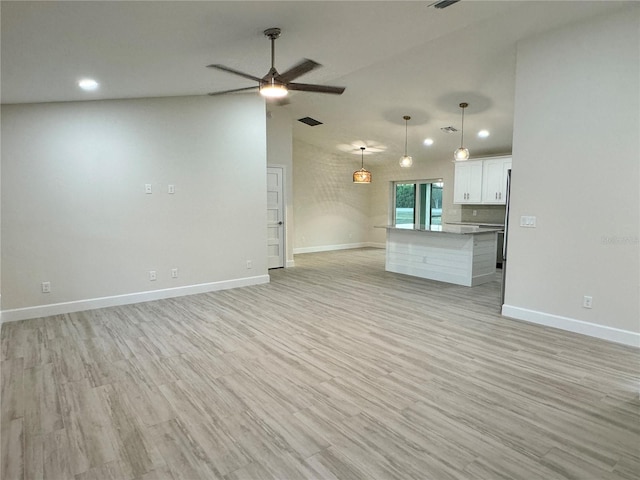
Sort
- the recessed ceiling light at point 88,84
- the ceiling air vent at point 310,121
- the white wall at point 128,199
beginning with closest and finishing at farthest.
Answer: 1. the recessed ceiling light at point 88,84
2. the white wall at point 128,199
3. the ceiling air vent at point 310,121

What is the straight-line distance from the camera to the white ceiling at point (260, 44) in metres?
2.43

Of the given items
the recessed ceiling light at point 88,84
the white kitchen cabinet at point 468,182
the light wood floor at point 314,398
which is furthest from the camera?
the white kitchen cabinet at point 468,182

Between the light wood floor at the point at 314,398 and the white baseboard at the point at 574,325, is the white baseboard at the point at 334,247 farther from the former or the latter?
the white baseboard at the point at 574,325

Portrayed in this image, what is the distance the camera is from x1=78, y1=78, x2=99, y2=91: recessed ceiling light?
11.9ft

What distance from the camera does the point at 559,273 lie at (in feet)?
12.7

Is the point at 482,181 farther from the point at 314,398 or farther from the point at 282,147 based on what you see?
the point at 314,398

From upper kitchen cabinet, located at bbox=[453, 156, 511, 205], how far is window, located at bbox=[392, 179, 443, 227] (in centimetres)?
103

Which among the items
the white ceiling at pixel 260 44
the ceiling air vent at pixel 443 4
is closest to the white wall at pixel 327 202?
the white ceiling at pixel 260 44

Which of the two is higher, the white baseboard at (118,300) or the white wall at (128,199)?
the white wall at (128,199)

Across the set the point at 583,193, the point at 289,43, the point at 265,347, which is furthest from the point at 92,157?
the point at 583,193

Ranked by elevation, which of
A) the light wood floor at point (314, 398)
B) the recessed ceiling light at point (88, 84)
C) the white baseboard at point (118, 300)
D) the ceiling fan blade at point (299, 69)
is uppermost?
the recessed ceiling light at point (88, 84)

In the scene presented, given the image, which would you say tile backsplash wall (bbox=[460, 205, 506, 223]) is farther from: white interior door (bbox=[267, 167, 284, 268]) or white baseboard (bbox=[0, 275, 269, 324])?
white baseboard (bbox=[0, 275, 269, 324])

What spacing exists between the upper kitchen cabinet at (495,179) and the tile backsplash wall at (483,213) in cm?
41

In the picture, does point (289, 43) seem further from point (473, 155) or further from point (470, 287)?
point (473, 155)
